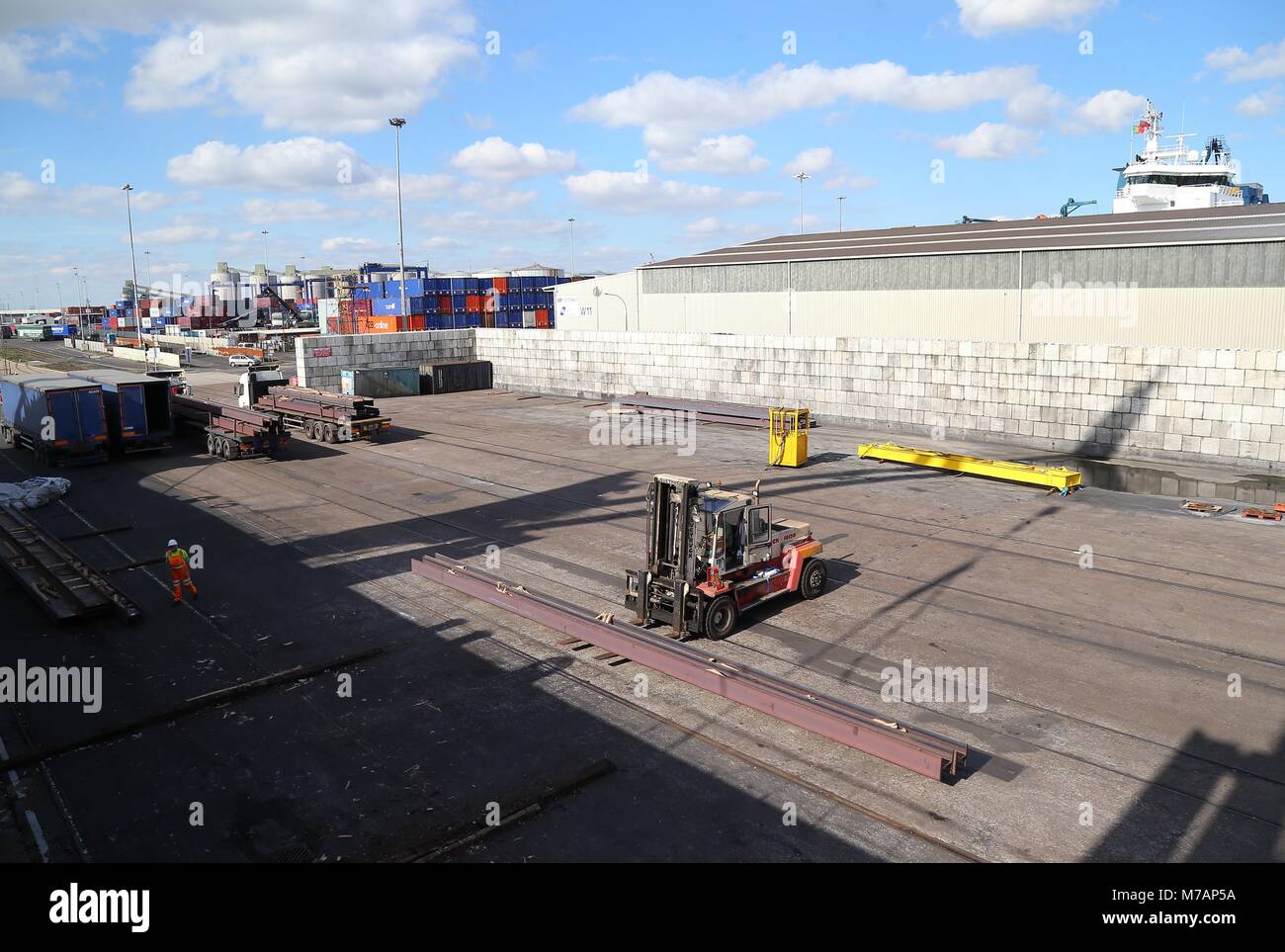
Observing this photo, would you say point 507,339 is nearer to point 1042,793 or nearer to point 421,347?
point 421,347

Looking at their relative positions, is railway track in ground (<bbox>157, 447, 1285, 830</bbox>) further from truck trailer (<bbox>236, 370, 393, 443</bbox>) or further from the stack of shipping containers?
the stack of shipping containers

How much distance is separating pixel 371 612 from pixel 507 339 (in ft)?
112

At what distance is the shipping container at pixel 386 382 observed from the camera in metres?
43.9

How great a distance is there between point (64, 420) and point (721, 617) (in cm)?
2390

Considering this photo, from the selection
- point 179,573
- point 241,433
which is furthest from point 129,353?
point 179,573

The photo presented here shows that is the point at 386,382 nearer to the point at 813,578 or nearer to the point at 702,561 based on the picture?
the point at 813,578

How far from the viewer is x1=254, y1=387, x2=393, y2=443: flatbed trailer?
3134cm

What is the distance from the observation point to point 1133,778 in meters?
9.63

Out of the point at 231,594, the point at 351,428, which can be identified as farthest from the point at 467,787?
the point at 351,428

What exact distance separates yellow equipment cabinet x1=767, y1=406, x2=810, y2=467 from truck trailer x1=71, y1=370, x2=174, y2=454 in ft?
68.2

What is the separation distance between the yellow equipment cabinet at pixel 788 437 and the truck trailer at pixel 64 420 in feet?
70.5

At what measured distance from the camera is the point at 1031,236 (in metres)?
37.6

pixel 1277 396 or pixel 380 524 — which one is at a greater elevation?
pixel 1277 396

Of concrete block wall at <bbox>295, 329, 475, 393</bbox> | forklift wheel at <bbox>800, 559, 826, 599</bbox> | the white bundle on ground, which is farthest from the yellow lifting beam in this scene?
concrete block wall at <bbox>295, 329, 475, 393</bbox>
